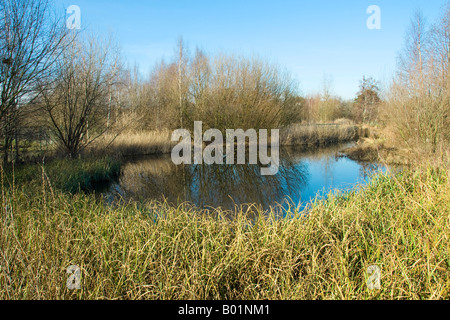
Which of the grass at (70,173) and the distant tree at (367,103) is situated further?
the distant tree at (367,103)

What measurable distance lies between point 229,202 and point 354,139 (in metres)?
18.6

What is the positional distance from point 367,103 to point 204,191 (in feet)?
98.3

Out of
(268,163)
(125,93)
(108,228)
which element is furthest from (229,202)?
(125,93)

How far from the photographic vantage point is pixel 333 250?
2475 millimetres

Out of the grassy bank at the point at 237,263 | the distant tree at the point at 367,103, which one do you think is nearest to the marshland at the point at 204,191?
the grassy bank at the point at 237,263

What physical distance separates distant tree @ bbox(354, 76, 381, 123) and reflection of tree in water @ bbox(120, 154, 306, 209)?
22.1m

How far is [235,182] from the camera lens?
26.8 feet

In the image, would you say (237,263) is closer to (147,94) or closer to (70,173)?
(70,173)

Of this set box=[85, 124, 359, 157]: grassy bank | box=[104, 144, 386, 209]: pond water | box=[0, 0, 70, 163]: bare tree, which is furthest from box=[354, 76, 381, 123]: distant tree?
box=[0, 0, 70, 163]: bare tree

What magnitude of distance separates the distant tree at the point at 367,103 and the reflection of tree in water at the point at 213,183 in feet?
72.3

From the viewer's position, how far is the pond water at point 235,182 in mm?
6125

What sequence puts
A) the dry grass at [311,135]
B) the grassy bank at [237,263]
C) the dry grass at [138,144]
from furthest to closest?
the dry grass at [311,135] < the dry grass at [138,144] < the grassy bank at [237,263]

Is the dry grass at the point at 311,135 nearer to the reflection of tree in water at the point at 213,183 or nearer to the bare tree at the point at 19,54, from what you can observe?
the reflection of tree in water at the point at 213,183

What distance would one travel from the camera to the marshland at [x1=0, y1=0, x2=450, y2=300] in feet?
7.32
